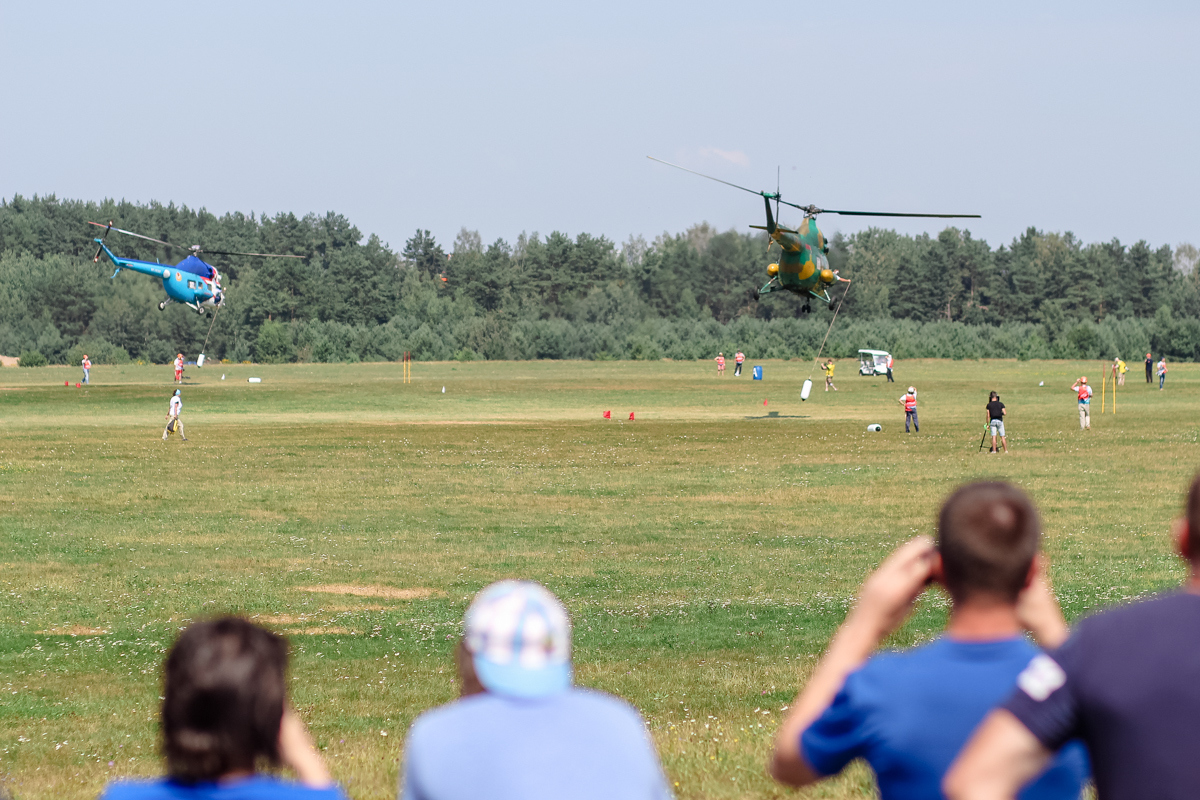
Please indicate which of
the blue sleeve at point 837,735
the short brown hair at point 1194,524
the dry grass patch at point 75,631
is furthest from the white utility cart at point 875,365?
the blue sleeve at point 837,735

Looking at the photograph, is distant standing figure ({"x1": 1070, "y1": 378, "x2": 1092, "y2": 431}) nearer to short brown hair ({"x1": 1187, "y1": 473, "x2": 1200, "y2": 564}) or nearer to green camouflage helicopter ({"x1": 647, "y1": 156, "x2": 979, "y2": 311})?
green camouflage helicopter ({"x1": 647, "y1": 156, "x2": 979, "y2": 311})

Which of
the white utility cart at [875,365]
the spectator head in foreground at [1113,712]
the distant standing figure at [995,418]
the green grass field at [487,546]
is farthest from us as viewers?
the white utility cart at [875,365]

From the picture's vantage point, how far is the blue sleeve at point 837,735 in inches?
121

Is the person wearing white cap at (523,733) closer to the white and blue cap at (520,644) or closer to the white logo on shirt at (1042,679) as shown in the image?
the white and blue cap at (520,644)

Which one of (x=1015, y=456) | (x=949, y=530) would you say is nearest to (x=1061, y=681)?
(x=949, y=530)

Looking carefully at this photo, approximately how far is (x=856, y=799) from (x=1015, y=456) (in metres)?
28.4

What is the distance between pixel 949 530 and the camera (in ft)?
10.1

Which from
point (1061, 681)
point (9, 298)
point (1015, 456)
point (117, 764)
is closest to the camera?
point (1061, 681)

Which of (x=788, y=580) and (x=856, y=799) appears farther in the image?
(x=788, y=580)

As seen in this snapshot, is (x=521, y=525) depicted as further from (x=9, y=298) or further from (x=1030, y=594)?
(x=9, y=298)

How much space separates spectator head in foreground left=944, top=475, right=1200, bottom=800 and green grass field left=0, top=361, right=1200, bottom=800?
4.64m

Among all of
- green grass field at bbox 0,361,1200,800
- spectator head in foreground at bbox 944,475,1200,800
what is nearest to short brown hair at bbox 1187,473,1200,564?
spectator head in foreground at bbox 944,475,1200,800

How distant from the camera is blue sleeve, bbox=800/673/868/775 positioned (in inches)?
121

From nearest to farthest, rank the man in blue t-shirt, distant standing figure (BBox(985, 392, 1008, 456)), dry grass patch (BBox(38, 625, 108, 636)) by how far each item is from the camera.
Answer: the man in blue t-shirt < dry grass patch (BBox(38, 625, 108, 636)) < distant standing figure (BBox(985, 392, 1008, 456))
